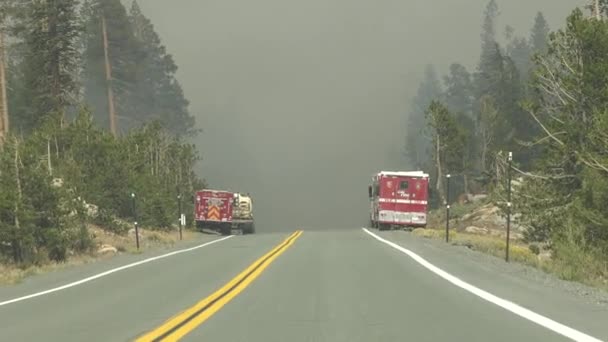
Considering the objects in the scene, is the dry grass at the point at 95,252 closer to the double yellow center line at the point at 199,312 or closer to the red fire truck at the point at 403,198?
the double yellow center line at the point at 199,312

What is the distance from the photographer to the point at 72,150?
3422 cm

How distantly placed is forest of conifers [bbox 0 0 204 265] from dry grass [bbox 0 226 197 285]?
1.78ft

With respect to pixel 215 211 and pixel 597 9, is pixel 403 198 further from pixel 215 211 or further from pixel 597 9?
pixel 597 9

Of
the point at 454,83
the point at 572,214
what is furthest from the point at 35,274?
the point at 454,83

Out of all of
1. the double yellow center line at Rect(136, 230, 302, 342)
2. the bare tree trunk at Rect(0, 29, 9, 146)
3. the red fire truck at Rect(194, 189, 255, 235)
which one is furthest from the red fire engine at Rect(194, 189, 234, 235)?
the double yellow center line at Rect(136, 230, 302, 342)

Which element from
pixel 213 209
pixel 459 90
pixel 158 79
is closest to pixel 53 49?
pixel 213 209

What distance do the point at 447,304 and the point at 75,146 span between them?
2729cm

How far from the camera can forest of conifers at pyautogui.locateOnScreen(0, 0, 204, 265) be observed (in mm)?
21344

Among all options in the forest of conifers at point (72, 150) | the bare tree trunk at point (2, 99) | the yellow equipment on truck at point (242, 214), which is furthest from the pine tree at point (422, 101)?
the bare tree trunk at point (2, 99)

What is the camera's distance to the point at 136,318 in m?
9.55

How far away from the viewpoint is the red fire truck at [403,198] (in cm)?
4306

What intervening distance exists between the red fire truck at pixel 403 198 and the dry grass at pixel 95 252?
12323 mm

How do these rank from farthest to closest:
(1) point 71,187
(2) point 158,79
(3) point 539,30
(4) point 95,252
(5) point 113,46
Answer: (3) point 539,30 → (2) point 158,79 → (5) point 113,46 → (4) point 95,252 → (1) point 71,187

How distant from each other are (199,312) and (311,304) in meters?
1.67
